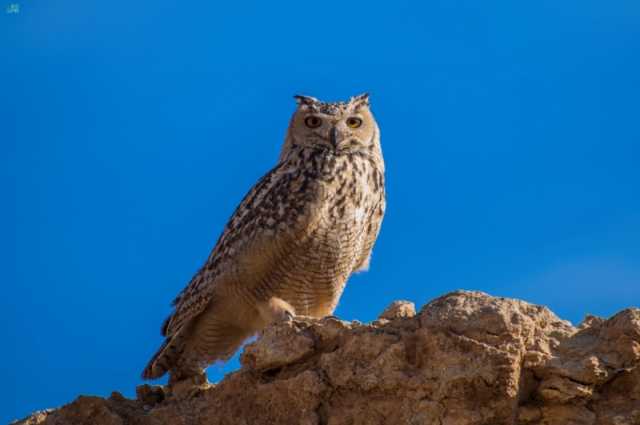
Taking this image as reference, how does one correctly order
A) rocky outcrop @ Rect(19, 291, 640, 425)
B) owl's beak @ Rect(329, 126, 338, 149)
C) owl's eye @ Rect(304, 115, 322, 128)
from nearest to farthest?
rocky outcrop @ Rect(19, 291, 640, 425) < owl's beak @ Rect(329, 126, 338, 149) < owl's eye @ Rect(304, 115, 322, 128)

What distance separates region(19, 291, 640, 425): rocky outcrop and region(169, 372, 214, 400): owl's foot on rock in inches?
15.8

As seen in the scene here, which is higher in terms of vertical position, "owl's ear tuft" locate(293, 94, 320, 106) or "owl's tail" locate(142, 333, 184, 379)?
"owl's ear tuft" locate(293, 94, 320, 106)

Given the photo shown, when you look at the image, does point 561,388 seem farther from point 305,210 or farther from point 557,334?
point 305,210

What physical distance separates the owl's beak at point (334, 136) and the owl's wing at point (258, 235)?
356 mm

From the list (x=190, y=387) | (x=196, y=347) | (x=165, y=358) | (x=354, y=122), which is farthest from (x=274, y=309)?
(x=354, y=122)

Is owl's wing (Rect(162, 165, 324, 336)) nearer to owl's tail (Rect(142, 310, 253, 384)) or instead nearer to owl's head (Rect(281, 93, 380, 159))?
owl's tail (Rect(142, 310, 253, 384))

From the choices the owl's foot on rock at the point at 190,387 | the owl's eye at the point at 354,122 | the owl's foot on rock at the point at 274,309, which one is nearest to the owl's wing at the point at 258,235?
the owl's foot on rock at the point at 274,309

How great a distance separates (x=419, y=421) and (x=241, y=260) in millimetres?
2597

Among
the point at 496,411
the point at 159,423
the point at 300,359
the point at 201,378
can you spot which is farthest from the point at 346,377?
the point at 201,378

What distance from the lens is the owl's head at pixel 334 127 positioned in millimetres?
7324

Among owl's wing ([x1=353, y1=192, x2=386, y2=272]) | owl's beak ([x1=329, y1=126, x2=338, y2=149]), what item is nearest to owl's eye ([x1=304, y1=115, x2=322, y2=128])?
owl's beak ([x1=329, y1=126, x2=338, y2=149])

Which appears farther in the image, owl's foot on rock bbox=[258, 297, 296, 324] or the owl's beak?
the owl's beak

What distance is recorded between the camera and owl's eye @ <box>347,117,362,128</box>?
7.52 meters

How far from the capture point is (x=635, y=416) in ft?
14.6
